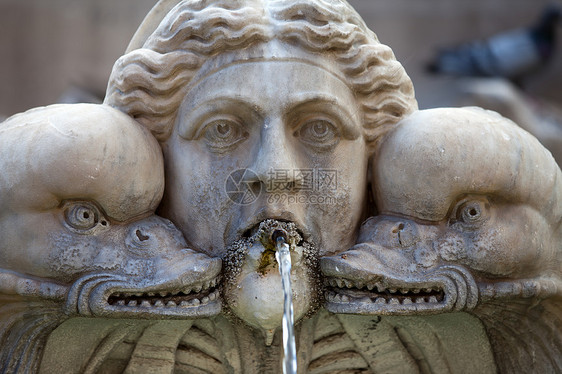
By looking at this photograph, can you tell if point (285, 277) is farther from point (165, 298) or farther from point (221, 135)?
point (221, 135)

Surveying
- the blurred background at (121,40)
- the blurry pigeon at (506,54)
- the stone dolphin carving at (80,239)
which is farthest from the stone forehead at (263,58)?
the blurry pigeon at (506,54)

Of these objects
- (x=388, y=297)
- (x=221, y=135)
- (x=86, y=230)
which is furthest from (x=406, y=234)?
(x=86, y=230)

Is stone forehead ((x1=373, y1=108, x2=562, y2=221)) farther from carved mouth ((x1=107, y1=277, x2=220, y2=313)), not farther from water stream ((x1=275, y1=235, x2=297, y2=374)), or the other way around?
carved mouth ((x1=107, y1=277, x2=220, y2=313))

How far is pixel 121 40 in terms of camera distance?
21.5ft

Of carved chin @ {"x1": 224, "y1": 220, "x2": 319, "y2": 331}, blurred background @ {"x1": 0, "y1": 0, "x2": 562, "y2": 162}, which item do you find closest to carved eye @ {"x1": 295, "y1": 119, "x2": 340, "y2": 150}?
carved chin @ {"x1": 224, "y1": 220, "x2": 319, "y2": 331}

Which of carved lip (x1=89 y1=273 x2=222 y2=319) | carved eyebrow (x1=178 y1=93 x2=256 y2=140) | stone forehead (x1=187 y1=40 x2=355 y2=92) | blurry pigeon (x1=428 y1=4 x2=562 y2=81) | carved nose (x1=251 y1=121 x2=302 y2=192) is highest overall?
blurry pigeon (x1=428 y1=4 x2=562 y2=81)

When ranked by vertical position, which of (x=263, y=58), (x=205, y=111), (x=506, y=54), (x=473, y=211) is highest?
(x=506, y=54)

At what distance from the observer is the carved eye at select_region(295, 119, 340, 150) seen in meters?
2.46

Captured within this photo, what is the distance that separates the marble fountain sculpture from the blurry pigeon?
13.3 feet

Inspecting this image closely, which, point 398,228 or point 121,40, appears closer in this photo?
point 398,228

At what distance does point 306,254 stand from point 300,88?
434 millimetres

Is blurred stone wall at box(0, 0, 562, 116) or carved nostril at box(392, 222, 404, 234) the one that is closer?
carved nostril at box(392, 222, 404, 234)

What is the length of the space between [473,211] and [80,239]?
101 centimetres

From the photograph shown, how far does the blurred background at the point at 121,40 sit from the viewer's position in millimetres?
6441
